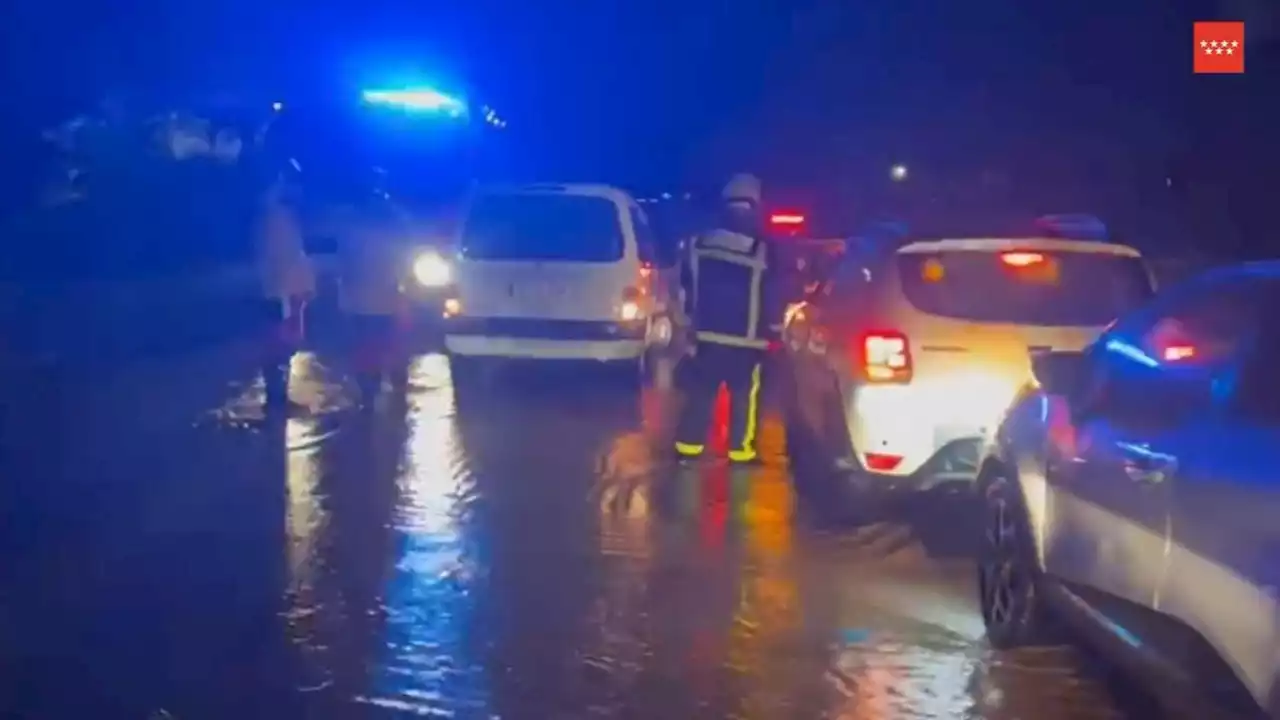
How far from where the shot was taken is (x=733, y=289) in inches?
476

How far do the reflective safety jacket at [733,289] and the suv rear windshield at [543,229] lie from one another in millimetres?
2715

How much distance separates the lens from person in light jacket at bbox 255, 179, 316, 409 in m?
13.8

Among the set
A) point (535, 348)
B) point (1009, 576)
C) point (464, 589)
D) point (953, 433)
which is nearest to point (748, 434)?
point (535, 348)


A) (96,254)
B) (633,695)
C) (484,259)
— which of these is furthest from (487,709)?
(96,254)

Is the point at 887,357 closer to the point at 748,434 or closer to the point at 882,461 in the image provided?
the point at 882,461

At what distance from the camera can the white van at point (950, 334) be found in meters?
9.03

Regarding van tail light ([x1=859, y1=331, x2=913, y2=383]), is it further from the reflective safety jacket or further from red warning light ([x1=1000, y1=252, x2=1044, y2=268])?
the reflective safety jacket

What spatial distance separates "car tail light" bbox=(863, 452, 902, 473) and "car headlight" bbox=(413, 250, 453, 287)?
22.8 ft

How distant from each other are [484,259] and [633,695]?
8.25 m

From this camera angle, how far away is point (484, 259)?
1489 centimetres

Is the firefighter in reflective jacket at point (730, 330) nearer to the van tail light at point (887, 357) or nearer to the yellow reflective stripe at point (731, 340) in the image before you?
the yellow reflective stripe at point (731, 340)

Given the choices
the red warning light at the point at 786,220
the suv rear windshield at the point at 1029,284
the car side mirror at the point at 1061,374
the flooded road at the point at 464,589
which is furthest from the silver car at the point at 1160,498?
the red warning light at the point at 786,220

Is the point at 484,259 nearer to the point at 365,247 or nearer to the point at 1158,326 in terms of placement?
the point at 365,247

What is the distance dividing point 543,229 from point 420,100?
8.74 meters
